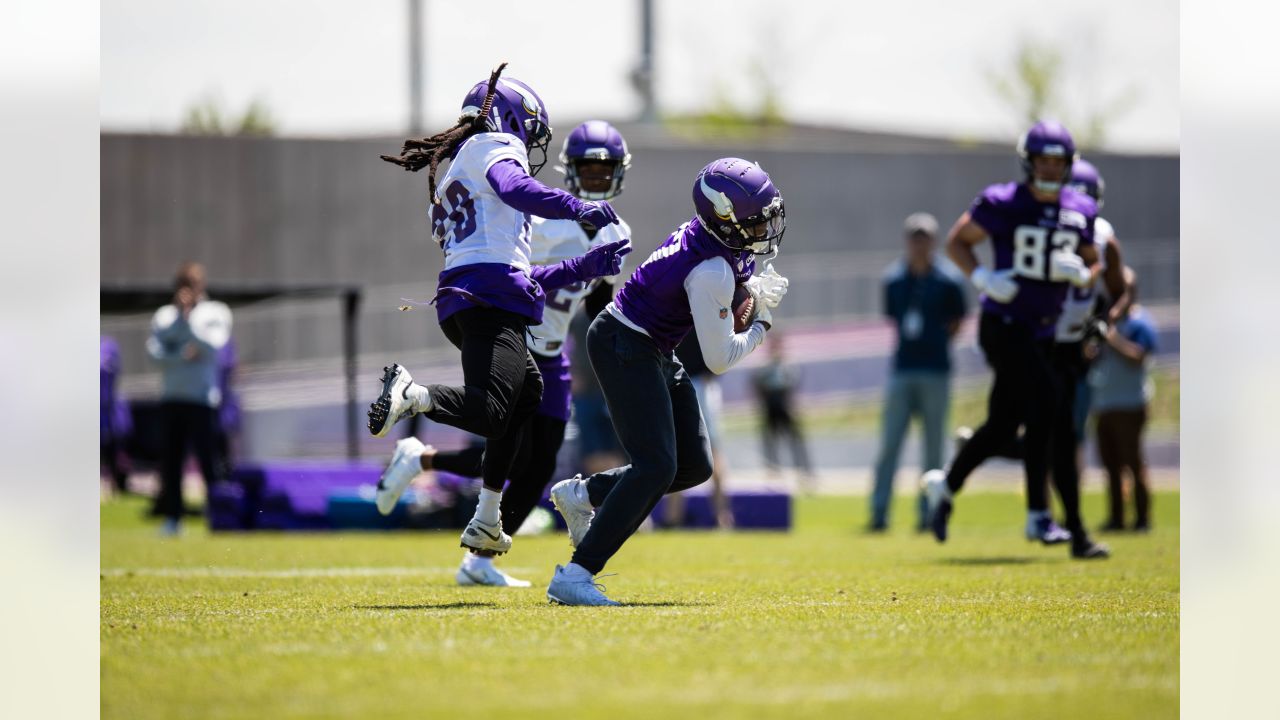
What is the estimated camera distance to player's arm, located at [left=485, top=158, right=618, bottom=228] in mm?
5949

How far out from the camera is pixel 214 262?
74.2 feet

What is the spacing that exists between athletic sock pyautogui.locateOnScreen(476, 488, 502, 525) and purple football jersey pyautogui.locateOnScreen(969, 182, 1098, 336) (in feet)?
12.8

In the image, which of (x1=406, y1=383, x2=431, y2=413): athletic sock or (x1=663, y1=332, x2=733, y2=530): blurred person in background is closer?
(x1=406, y1=383, x2=431, y2=413): athletic sock

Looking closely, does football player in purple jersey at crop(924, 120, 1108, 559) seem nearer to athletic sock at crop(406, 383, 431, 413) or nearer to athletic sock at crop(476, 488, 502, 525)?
athletic sock at crop(476, 488, 502, 525)

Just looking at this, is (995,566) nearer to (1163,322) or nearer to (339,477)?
(339,477)

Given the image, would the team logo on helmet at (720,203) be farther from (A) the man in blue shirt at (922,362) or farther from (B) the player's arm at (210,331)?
(B) the player's arm at (210,331)

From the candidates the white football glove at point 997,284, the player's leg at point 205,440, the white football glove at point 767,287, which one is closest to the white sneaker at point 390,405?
the white football glove at point 767,287

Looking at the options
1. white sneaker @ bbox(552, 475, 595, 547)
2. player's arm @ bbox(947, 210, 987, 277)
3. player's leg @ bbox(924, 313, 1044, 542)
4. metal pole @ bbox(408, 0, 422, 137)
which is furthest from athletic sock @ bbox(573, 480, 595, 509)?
metal pole @ bbox(408, 0, 422, 137)

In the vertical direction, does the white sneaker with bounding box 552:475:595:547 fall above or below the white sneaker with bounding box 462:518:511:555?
above

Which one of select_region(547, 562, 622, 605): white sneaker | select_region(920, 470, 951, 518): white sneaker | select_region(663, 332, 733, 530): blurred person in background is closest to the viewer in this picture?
select_region(547, 562, 622, 605): white sneaker

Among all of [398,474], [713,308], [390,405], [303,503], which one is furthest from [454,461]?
[303,503]

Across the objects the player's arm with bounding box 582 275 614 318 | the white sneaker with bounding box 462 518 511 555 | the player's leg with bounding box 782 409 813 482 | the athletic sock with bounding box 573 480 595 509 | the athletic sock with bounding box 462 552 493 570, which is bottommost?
the player's leg with bounding box 782 409 813 482

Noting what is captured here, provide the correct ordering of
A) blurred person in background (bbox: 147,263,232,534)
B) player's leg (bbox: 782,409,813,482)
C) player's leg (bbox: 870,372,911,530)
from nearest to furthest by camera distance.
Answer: blurred person in background (bbox: 147,263,232,534), player's leg (bbox: 870,372,911,530), player's leg (bbox: 782,409,813,482)
